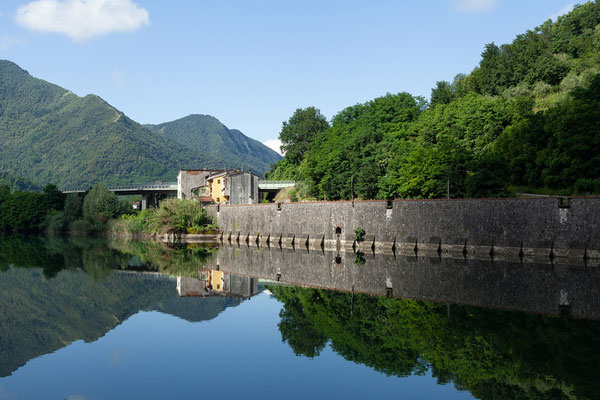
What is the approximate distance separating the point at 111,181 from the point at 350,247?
5464 inches

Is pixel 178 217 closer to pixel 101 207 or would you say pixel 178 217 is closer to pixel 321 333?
pixel 101 207

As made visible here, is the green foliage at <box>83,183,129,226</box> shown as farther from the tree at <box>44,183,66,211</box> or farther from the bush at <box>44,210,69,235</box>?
the tree at <box>44,183,66,211</box>

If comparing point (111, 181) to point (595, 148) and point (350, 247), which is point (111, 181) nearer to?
point (350, 247)

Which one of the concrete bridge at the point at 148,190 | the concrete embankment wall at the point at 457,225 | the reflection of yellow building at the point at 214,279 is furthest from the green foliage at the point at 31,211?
the reflection of yellow building at the point at 214,279

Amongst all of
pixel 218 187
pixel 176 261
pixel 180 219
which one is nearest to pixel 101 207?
pixel 218 187

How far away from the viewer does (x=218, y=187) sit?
A: 86.1 meters

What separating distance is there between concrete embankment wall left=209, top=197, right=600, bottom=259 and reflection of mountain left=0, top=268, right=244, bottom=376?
62.6 ft

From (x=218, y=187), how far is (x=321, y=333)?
234ft

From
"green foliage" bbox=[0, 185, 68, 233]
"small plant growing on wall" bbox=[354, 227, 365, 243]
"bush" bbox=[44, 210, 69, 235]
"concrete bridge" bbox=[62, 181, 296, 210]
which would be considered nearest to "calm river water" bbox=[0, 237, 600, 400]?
"small plant growing on wall" bbox=[354, 227, 365, 243]

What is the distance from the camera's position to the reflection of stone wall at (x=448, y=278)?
20281 mm

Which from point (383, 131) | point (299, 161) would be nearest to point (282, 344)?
point (383, 131)

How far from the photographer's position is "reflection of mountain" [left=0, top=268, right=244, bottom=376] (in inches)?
631

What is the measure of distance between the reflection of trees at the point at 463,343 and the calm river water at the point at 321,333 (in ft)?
0.14

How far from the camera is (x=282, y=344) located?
1566 centimetres
